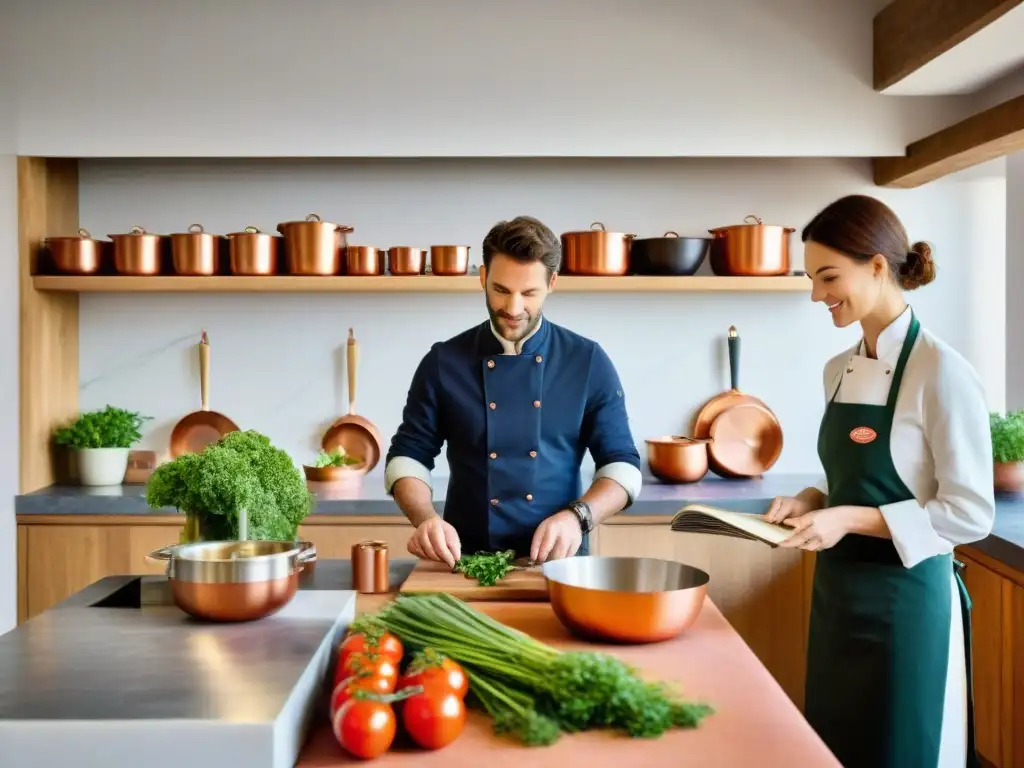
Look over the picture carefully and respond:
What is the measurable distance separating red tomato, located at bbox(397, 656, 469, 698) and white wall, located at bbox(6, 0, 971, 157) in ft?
8.90

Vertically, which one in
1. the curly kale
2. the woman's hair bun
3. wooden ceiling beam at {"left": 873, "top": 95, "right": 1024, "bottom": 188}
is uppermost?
wooden ceiling beam at {"left": 873, "top": 95, "right": 1024, "bottom": 188}

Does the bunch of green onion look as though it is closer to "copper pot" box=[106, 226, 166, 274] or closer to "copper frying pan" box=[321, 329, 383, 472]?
"copper frying pan" box=[321, 329, 383, 472]

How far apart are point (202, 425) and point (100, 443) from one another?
0.44m

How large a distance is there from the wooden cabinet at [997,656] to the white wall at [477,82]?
5.41 feet

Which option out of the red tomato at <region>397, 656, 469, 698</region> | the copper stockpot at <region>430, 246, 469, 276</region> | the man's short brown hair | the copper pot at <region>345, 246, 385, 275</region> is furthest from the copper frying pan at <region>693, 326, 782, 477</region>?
the red tomato at <region>397, 656, 469, 698</region>

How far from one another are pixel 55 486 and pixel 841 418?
10.2ft

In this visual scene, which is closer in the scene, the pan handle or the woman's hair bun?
the woman's hair bun

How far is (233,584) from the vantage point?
1623 millimetres

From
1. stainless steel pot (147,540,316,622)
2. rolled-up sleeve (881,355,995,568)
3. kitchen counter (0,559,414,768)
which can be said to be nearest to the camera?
kitchen counter (0,559,414,768)

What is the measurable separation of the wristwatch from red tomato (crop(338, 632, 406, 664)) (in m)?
0.84

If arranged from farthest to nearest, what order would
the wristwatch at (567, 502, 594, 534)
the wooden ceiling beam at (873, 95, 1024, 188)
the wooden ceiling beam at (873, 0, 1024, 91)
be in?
the wooden ceiling beam at (873, 95, 1024, 188), the wooden ceiling beam at (873, 0, 1024, 91), the wristwatch at (567, 502, 594, 534)

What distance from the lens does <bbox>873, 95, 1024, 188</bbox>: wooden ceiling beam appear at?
311cm

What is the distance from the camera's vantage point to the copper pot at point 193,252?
3.86 m

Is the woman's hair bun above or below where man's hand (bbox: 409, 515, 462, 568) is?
above
